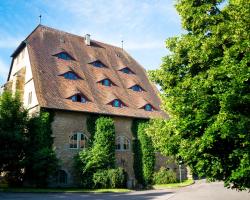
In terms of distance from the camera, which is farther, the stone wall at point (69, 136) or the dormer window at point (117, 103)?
the dormer window at point (117, 103)

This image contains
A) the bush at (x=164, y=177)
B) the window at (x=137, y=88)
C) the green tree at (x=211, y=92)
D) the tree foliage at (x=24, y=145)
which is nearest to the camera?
the green tree at (x=211, y=92)

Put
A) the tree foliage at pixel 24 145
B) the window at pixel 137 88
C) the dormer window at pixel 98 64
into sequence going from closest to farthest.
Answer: the tree foliage at pixel 24 145 → the dormer window at pixel 98 64 → the window at pixel 137 88

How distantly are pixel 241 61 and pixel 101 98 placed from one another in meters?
21.6

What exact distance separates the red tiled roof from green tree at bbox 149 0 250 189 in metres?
16.3

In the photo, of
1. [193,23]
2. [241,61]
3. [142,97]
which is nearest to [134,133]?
[142,97]

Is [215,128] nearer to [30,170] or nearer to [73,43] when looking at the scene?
[30,170]

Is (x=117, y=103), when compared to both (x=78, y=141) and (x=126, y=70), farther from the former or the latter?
(x=126, y=70)

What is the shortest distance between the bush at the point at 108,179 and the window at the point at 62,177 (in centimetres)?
273

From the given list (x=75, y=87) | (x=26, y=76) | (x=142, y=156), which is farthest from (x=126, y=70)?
(x=26, y=76)

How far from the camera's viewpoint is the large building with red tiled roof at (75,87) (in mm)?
28625

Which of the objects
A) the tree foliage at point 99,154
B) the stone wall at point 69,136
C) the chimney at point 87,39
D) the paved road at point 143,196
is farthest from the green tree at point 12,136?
the chimney at point 87,39

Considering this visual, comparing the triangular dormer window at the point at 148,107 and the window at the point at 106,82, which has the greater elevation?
the window at the point at 106,82

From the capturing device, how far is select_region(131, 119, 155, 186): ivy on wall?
1252 inches

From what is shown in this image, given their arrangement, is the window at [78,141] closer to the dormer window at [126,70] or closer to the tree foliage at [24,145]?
the tree foliage at [24,145]
